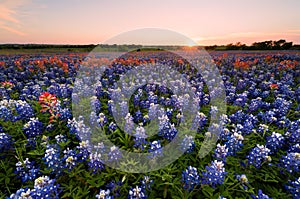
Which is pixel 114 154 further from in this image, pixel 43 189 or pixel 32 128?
pixel 32 128

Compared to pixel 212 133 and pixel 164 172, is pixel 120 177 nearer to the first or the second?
pixel 164 172

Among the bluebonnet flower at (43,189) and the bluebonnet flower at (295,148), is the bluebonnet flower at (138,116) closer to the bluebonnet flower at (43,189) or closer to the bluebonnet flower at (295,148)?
the bluebonnet flower at (43,189)

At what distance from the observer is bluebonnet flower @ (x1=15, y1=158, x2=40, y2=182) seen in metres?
2.62

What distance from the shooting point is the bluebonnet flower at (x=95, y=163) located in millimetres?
2609

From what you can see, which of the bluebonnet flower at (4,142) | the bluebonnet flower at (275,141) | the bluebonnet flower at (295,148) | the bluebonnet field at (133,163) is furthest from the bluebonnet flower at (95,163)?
the bluebonnet flower at (295,148)

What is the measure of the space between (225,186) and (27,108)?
10.5 feet

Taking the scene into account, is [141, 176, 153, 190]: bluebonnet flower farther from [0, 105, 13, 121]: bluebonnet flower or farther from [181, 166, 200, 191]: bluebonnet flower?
[0, 105, 13, 121]: bluebonnet flower

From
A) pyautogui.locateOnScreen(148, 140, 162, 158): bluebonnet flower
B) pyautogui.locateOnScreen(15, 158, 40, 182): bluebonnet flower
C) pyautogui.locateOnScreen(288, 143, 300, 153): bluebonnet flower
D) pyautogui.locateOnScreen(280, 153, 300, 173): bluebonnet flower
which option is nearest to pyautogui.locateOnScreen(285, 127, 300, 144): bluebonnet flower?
pyautogui.locateOnScreen(288, 143, 300, 153): bluebonnet flower

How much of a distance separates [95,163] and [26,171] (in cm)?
89

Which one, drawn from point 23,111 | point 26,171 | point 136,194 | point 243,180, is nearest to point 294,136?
point 243,180

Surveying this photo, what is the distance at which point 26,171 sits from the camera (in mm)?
2750

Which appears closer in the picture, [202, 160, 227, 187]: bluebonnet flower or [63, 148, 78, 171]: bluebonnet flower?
[202, 160, 227, 187]: bluebonnet flower

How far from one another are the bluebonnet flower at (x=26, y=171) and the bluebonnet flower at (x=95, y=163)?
0.64 m

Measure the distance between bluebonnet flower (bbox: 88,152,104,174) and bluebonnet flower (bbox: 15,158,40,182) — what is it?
2.12 feet
